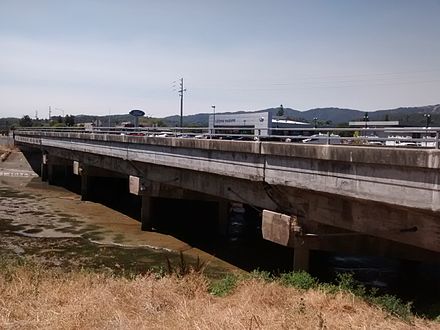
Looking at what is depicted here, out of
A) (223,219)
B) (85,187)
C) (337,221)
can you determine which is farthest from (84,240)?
(85,187)

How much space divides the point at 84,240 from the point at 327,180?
14314mm

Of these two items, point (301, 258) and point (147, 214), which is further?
point (147, 214)

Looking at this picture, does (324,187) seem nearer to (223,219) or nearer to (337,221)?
(337,221)

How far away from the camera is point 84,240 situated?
23047 mm

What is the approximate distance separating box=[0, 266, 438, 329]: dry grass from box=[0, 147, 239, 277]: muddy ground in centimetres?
424

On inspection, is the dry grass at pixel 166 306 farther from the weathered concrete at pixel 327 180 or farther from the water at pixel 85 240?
the water at pixel 85 240

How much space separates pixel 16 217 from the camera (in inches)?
1152

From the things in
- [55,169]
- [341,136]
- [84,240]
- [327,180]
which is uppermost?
[341,136]

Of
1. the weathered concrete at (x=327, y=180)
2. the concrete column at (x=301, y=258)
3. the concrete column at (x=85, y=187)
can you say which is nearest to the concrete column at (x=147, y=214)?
the weathered concrete at (x=327, y=180)

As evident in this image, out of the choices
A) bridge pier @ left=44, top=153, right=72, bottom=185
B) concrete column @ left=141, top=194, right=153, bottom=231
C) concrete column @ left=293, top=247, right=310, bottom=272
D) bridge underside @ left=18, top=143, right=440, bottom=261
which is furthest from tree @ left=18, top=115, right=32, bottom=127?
concrete column @ left=293, top=247, right=310, bottom=272

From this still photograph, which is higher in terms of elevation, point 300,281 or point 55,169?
point 300,281

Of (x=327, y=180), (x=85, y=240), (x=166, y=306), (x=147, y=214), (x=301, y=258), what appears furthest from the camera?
(x=147, y=214)

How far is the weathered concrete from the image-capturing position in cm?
1071

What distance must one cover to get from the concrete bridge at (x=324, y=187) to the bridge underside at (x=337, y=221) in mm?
27
